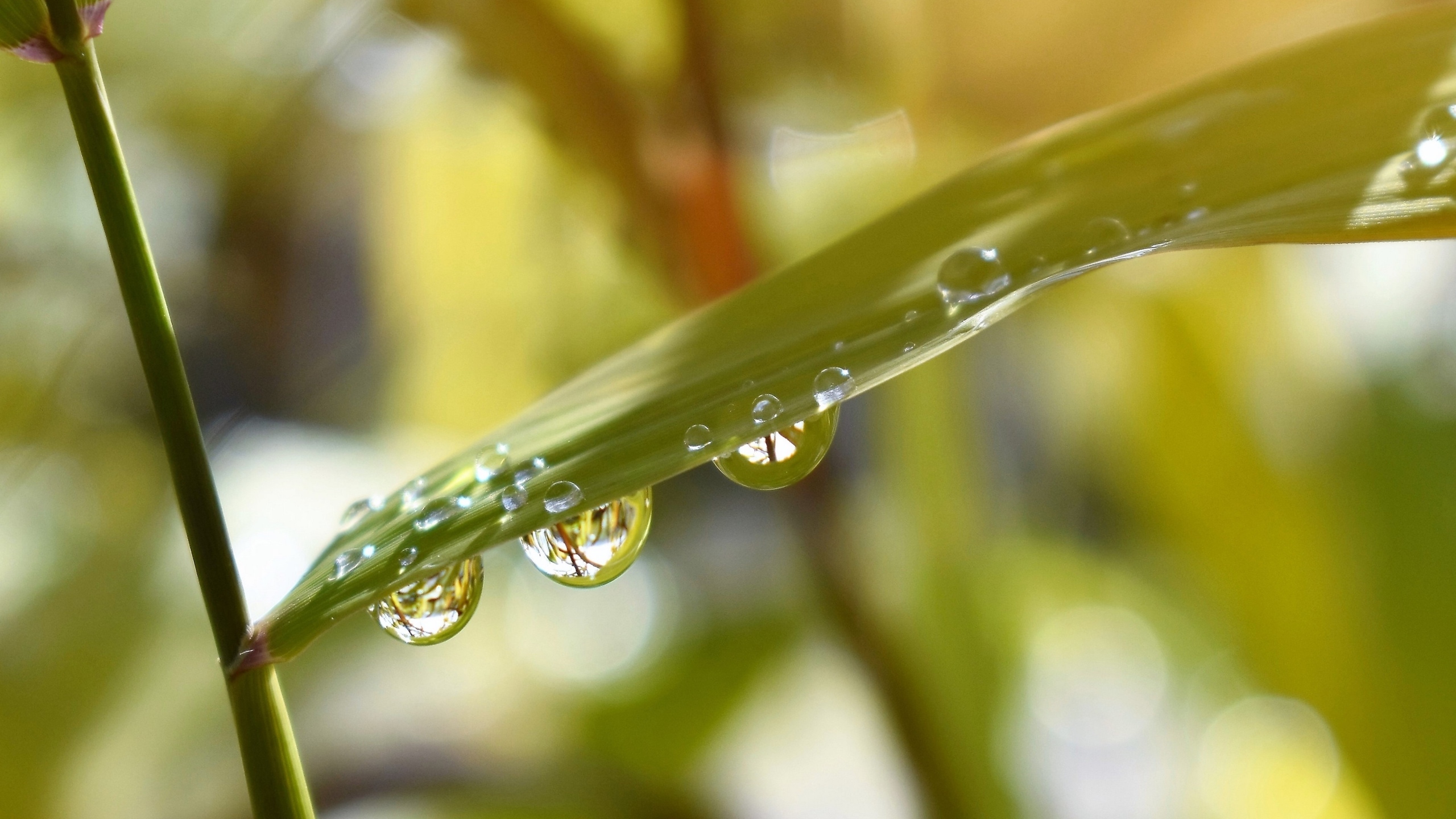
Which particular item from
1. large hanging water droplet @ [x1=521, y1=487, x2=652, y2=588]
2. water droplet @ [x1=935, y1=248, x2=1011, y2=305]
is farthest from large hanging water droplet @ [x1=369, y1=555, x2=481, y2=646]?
water droplet @ [x1=935, y1=248, x2=1011, y2=305]

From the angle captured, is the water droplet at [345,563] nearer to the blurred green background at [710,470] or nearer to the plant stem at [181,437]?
the plant stem at [181,437]

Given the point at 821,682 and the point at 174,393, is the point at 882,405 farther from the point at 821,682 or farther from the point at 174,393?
the point at 174,393

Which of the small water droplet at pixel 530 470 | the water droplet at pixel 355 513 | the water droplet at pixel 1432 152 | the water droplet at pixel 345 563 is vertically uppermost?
the water droplet at pixel 355 513

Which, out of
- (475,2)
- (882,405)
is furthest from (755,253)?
(475,2)

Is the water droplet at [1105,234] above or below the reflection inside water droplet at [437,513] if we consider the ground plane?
→ below

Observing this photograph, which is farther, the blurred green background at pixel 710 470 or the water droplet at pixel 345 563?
the blurred green background at pixel 710 470

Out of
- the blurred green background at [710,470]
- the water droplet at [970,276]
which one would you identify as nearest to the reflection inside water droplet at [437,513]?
the water droplet at [970,276]

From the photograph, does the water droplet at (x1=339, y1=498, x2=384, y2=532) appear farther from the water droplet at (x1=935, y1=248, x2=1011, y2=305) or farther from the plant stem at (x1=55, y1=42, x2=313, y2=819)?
the water droplet at (x1=935, y1=248, x2=1011, y2=305)

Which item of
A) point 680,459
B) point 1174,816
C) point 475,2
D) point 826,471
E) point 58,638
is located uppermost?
point 475,2
